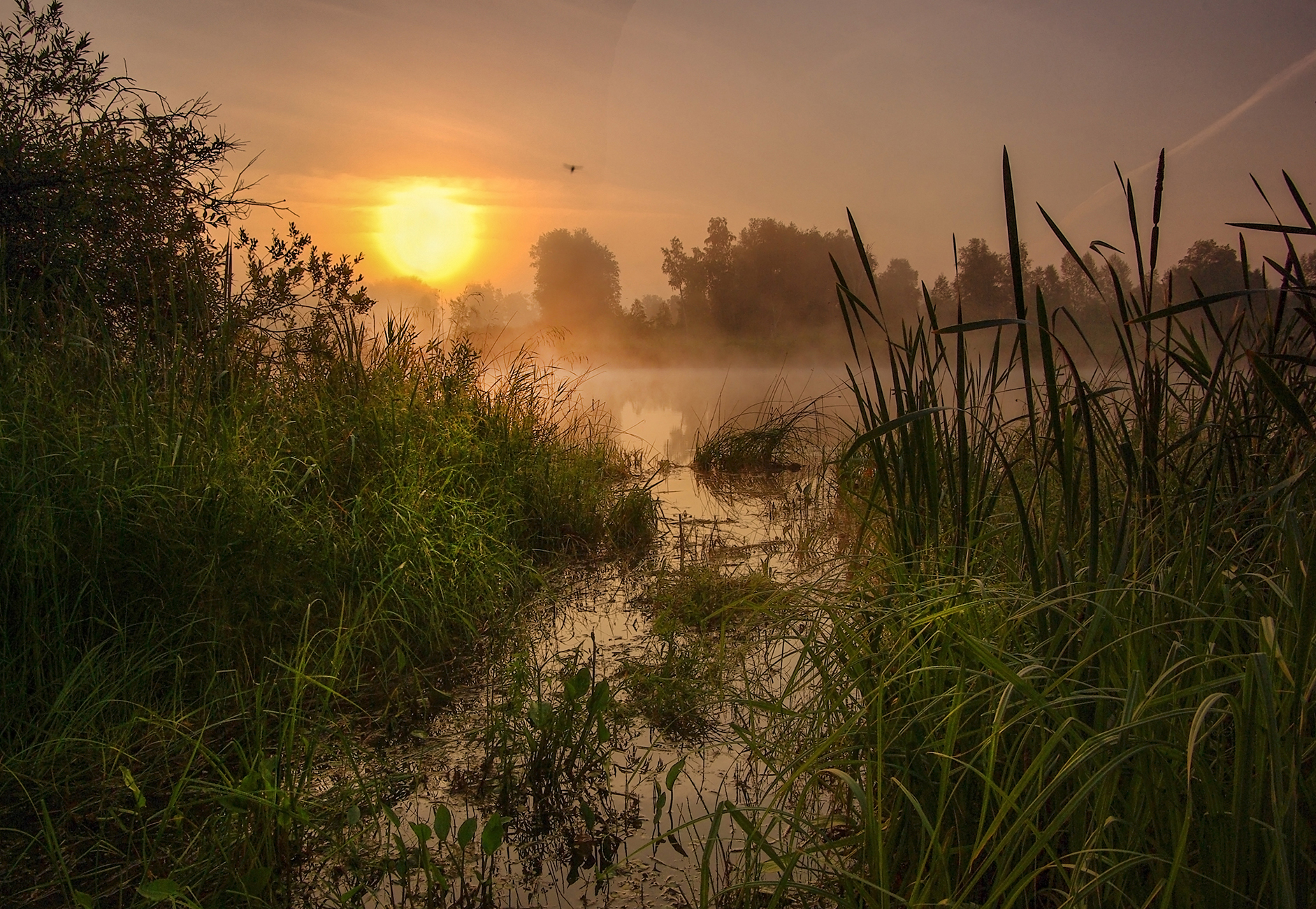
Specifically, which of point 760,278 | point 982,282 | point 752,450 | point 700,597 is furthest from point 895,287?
point 700,597

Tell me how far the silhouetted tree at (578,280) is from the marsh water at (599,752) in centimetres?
2253

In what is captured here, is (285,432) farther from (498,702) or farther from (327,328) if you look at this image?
(327,328)

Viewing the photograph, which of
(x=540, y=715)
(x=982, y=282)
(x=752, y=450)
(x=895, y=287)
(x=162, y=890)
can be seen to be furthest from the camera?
(x=895, y=287)

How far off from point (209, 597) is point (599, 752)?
1.11 metres

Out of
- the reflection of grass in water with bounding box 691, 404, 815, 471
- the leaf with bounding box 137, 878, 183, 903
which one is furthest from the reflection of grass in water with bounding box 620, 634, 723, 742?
the reflection of grass in water with bounding box 691, 404, 815, 471

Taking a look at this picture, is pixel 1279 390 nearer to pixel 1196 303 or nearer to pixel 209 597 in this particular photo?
pixel 1196 303

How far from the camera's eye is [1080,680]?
3.81ft

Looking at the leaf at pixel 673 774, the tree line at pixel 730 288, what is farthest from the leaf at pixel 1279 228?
the tree line at pixel 730 288

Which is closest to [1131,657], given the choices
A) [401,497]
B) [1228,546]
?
[1228,546]

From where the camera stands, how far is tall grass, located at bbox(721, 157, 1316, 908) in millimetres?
872

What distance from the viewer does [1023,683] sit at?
964mm

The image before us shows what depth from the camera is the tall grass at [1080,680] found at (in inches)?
34.3

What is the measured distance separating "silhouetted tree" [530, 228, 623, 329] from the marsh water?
22529 millimetres

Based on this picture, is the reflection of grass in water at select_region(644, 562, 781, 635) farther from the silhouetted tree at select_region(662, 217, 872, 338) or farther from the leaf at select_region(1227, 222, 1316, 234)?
the silhouetted tree at select_region(662, 217, 872, 338)
